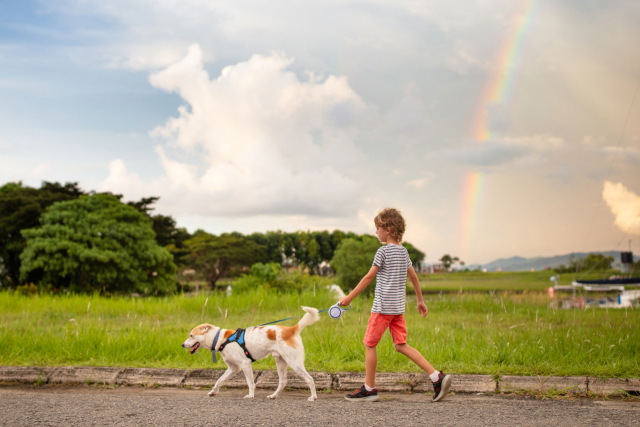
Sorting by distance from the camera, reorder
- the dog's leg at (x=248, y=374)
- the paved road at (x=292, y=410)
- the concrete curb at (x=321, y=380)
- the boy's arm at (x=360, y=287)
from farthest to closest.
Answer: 1. the concrete curb at (x=321, y=380)
2. the dog's leg at (x=248, y=374)
3. the boy's arm at (x=360, y=287)
4. the paved road at (x=292, y=410)

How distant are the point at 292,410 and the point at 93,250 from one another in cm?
2008

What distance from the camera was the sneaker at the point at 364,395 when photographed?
4371 millimetres

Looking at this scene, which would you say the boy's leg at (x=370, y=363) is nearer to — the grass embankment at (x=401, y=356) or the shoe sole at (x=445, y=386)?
the shoe sole at (x=445, y=386)

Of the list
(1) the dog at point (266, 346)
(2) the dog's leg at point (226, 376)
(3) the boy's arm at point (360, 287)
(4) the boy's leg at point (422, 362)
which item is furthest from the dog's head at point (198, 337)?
(4) the boy's leg at point (422, 362)

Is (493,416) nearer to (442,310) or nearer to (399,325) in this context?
(399,325)

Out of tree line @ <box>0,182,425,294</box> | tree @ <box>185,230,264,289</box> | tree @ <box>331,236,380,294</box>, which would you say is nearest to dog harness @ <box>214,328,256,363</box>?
tree line @ <box>0,182,425,294</box>

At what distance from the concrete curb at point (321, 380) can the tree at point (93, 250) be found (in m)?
17.0

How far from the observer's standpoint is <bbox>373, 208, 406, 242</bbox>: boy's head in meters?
4.44

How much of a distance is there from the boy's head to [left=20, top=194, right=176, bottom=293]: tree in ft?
65.3

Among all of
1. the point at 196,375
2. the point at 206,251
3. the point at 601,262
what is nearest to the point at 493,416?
the point at 196,375

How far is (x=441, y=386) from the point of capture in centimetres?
429

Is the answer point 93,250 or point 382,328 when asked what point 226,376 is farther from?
point 93,250

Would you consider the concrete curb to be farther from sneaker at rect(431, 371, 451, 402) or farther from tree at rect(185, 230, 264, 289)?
tree at rect(185, 230, 264, 289)

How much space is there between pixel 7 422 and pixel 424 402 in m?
3.67
